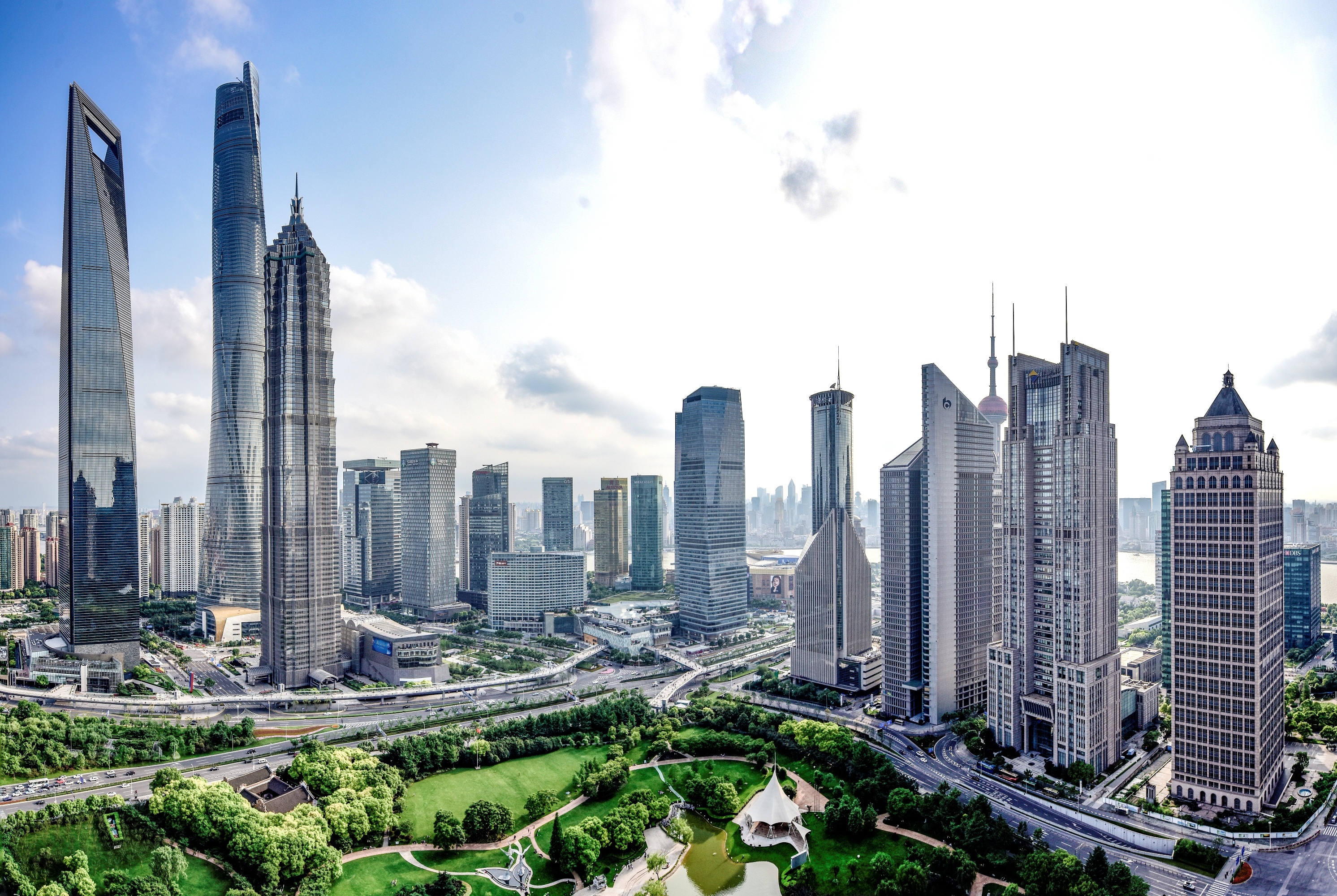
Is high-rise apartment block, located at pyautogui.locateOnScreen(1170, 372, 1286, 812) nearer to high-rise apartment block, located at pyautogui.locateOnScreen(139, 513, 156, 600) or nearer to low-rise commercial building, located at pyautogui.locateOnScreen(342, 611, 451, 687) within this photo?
low-rise commercial building, located at pyautogui.locateOnScreen(342, 611, 451, 687)

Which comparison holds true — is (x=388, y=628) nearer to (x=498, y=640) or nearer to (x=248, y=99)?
(x=498, y=640)

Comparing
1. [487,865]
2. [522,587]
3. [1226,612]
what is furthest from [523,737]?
[522,587]

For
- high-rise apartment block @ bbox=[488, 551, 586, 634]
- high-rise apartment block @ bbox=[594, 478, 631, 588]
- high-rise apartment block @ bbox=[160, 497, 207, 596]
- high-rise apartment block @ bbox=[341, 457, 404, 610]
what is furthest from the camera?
high-rise apartment block @ bbox=[594, 478, 631, 588]

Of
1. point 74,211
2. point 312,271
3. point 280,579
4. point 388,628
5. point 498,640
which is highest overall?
point 74,211

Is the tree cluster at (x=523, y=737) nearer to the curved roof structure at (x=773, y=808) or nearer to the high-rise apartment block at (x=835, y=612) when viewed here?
the curved roof structure at (x=773, y=808)

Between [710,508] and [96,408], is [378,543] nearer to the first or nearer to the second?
[96,408]

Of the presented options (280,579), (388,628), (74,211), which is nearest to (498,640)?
(388,628)

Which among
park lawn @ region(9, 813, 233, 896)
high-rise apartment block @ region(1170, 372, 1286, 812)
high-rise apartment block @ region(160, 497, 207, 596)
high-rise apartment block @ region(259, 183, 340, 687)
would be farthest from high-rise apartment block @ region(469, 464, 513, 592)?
high-rise apartment block @ region(1170, 372, 1286, 812)
